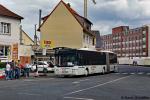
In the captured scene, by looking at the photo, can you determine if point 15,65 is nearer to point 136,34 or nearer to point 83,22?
point 83,22

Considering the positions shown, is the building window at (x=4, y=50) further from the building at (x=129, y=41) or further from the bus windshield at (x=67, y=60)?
the building at (x=129, y=41)

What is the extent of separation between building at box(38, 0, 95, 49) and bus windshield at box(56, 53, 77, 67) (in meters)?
30.8

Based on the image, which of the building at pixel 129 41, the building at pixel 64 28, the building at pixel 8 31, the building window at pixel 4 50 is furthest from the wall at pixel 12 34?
the building at pixel 129 41

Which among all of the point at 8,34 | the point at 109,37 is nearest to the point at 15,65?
the point at 8,34

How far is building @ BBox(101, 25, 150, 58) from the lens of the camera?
15838 centimetres

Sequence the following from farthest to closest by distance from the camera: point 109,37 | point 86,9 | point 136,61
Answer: point 109,37
point 136,61
point 86,9

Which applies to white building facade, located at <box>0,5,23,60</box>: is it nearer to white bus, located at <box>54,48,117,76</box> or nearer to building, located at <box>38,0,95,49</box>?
white bus, located at <box>54,48,117,76</box>

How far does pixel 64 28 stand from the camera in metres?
71.9

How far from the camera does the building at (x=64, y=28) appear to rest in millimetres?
70875

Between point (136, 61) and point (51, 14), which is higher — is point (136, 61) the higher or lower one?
the lower one

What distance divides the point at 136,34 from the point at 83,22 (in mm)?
92808

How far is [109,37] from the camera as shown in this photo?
18712cm

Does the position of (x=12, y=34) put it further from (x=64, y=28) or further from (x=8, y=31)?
(x=64, y=28)

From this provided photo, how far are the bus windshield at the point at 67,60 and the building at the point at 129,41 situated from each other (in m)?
119
